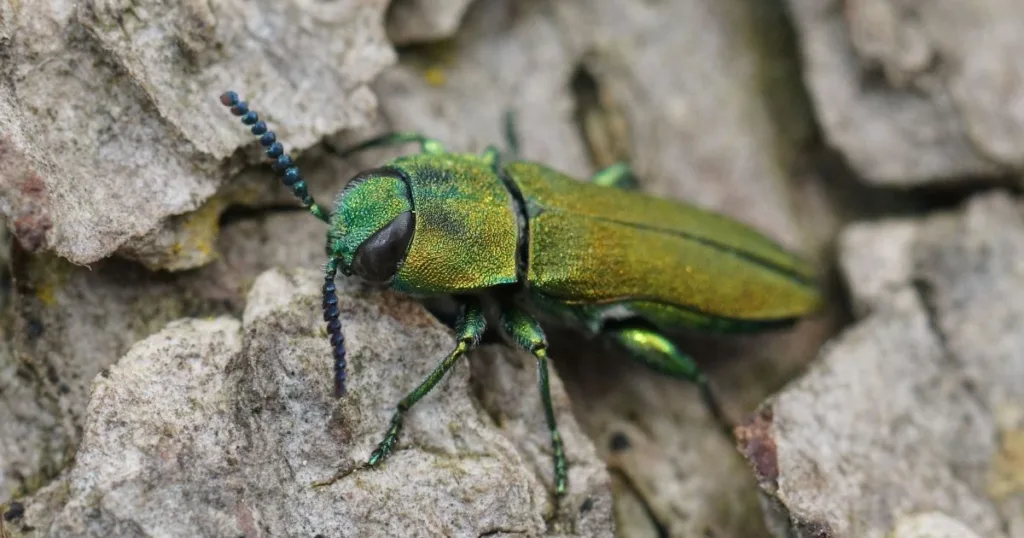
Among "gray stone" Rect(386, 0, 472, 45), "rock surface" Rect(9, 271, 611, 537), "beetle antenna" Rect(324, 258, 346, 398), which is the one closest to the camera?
"rock surface" Rect(9, 271, 611, 537)

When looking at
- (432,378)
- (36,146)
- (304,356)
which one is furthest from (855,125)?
(36,146)

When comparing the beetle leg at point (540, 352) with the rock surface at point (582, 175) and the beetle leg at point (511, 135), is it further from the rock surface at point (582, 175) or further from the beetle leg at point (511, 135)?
the beetle leg at point (511, 135)

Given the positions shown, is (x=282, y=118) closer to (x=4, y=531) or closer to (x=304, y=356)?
(x=304, y=356)

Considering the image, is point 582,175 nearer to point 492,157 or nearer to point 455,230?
point 492,157

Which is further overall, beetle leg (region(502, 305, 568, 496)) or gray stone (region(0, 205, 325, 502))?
beetle leg (region(502, 305, 568, 496))

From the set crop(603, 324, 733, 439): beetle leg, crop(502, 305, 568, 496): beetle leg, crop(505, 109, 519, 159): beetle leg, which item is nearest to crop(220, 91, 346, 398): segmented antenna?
crop(502, 305, 568, 496): beetle leg

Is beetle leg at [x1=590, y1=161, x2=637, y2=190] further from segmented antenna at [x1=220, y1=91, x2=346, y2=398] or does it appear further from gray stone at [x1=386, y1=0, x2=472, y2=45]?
segmented antenna at [x1=220, y1=91, x2=346, y2=398]

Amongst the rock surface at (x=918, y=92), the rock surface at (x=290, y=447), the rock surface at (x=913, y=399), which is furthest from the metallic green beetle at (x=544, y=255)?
the rock surface at (x=918, y=92)

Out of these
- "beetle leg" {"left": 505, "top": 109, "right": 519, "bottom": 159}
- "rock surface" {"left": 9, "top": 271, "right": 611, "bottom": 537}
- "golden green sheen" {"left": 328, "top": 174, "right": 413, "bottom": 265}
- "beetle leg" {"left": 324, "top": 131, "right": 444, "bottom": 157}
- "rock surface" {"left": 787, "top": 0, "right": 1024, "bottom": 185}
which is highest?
"rock surface" {"left": 787, "top": 0, "right": 1024, "bottom": 185}
